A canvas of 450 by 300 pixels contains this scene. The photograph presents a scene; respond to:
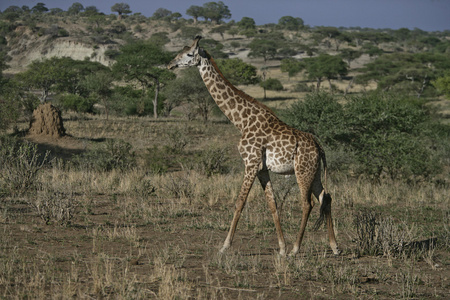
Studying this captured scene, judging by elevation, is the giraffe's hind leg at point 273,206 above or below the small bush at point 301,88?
below

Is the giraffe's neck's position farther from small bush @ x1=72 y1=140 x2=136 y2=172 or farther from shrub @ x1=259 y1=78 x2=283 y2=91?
shrub @ x1=259 y1=78 x2=283 y2=91

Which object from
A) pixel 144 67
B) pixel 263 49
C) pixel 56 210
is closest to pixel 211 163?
pixel 56 210

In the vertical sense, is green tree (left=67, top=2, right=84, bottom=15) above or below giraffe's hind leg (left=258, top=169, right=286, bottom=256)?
above

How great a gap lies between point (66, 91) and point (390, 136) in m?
32.4

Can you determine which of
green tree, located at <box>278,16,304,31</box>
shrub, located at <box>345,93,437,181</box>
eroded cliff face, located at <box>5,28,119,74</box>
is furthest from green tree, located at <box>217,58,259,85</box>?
green tree, located at <box>278,16,304,31</box>

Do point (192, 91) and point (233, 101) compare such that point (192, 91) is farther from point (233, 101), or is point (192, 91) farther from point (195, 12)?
point (195, 12)

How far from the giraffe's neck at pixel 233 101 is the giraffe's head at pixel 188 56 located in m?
0.12

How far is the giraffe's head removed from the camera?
7.60 metres

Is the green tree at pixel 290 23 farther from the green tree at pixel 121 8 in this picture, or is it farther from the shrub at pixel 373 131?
the shrub at pixel 373 131

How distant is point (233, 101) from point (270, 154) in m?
1.06

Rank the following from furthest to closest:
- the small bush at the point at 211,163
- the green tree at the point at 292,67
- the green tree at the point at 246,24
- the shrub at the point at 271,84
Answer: the green tree at the point at 246,24
the green tree at the point at 292,67
the shrub at the point at 271,84
the small bush at the point at 211,163

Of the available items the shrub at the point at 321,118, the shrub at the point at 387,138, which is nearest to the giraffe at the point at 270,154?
the shrub at the point at 387,138

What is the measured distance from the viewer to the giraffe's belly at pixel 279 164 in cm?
725

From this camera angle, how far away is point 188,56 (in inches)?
302
